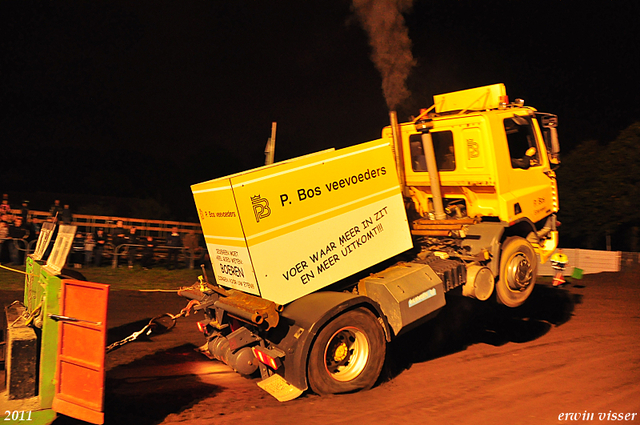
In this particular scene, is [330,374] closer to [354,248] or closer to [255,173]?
[354,248]

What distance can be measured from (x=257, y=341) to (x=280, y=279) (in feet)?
3.11

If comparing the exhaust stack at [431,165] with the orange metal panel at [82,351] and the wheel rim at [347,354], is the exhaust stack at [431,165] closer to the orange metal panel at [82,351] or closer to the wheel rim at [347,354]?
the wheel rim at [347,354]

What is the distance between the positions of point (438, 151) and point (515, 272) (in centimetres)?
221

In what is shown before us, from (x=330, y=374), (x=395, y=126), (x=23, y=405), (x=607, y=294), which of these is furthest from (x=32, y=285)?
(x=607, y=294)

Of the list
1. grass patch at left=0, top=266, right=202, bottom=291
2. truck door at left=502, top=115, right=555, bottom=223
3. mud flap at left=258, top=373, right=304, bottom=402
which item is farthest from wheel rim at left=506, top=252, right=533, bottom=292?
grass patch at left=0, top=266, right=202, bottom=291

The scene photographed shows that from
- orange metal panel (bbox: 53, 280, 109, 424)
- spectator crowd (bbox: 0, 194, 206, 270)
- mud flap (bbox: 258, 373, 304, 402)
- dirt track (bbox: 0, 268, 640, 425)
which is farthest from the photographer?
spectator crowd (bbox: 0, 194, 206, 270)

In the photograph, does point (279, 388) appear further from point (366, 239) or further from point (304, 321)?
point (366, 239)

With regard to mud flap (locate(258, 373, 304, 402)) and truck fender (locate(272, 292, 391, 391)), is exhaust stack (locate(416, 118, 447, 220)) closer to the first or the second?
truck fender (locate(272, 292, 391, 391))

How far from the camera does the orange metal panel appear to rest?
4441 millimetres

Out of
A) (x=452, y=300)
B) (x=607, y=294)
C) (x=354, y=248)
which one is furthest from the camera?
(x=607, y=294)

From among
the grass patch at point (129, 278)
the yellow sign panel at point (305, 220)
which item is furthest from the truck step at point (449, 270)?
the grass patch at point (129, 278)

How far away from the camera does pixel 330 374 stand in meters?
5.59

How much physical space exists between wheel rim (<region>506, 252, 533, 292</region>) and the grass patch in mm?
8701

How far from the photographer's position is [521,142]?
800 centimetres
